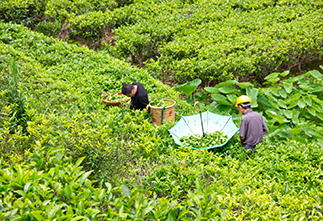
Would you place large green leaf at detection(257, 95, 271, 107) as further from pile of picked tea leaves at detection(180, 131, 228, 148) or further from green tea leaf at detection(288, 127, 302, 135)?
pile of picked tea leaves at detection(180, 131, 228, 148)

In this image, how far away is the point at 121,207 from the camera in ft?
6.27

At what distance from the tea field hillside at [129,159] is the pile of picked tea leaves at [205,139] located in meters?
0.18

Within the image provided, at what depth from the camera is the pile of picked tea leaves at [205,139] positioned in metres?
4.18

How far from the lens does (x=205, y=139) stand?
4312 millimetres

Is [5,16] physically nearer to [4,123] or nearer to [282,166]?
Result: [4,123]

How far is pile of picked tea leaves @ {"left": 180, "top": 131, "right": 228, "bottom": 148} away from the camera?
418 cm

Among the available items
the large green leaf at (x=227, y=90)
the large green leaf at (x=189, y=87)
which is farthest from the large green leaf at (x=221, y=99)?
the large green leaf at (x=189, y=87)

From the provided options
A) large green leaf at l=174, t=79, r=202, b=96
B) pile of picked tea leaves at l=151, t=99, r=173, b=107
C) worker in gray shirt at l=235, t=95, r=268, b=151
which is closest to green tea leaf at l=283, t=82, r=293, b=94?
large green leaf at l=174, t=79, r=202, b=96

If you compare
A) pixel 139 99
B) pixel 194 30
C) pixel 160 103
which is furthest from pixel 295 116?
pixel 194 30

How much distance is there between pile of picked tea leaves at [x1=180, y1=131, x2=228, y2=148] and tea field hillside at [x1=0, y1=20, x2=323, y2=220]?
184mm

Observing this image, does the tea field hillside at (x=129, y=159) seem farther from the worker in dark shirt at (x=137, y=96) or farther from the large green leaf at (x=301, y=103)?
the worker in dark shirt at (x=137, y=96)

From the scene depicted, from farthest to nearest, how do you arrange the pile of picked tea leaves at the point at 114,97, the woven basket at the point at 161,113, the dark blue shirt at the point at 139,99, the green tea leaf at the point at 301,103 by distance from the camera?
the green tea leaf at the point at 301,103
the pile of picked tea leaves at the point at 114,97
the dark blue shirt at the point at 139,99
the woven basket at the point at 161,113

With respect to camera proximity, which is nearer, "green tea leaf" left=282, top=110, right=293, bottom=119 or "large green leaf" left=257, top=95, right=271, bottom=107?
"green tea leaf" left=282, top=110, right=293, bottom=119

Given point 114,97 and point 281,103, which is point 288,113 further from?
point 114,97
